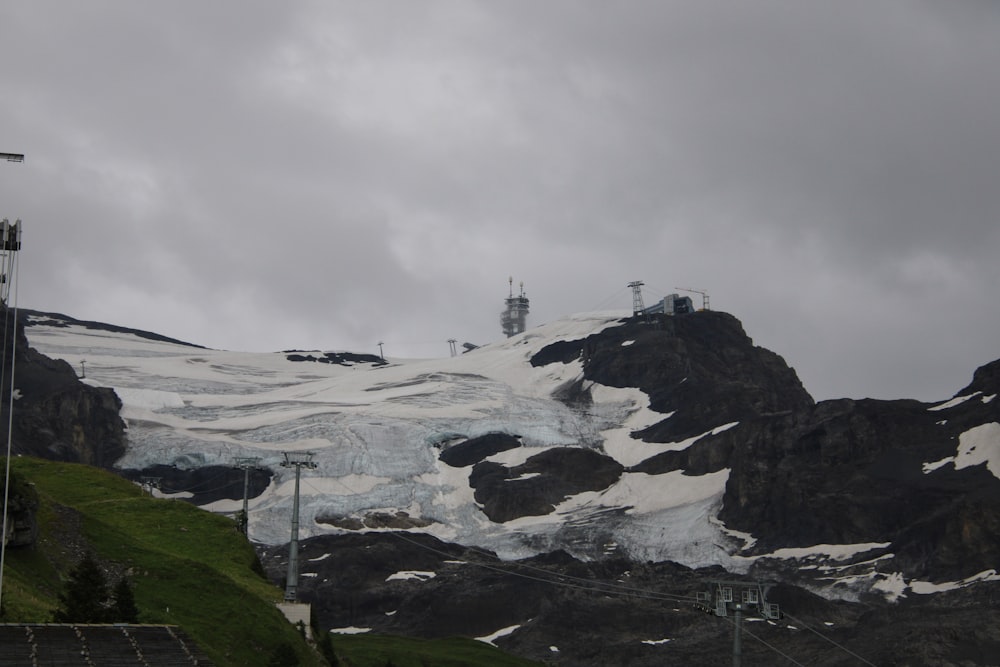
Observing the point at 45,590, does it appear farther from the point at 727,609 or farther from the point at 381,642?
the point at 381,642

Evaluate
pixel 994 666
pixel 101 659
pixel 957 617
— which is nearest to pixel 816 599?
pixel 957 617

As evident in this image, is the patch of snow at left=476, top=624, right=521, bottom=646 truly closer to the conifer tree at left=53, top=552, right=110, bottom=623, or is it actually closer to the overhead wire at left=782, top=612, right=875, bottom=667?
the overhead wire at left=782, top=612, right=875, bottom=667

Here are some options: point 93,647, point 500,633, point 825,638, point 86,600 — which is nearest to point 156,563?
point 86,600

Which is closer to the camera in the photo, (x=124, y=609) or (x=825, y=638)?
(x=124, y=609)

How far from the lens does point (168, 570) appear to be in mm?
69312

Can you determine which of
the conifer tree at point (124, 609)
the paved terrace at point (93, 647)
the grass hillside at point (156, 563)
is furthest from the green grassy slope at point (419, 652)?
the paved terrace at point (93, 647)

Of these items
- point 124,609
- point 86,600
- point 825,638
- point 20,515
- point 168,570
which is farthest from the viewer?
point 825,638

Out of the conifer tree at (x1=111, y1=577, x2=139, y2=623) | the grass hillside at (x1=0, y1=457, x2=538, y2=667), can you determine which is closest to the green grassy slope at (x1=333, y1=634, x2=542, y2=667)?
the grass hillside at (x1=0, y1=457, x2=538, y2=667)

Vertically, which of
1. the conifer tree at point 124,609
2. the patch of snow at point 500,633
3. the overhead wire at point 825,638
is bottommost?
the patch of snow at point 500,633

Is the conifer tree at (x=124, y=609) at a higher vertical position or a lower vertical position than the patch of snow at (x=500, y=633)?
higher

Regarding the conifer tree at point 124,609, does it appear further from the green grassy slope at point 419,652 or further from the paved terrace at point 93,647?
the green grassy slope at point 419,652

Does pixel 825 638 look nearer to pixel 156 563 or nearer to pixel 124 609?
pixel 156 563

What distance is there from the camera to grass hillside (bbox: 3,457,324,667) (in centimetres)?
6141

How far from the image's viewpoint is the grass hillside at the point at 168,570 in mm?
61406
